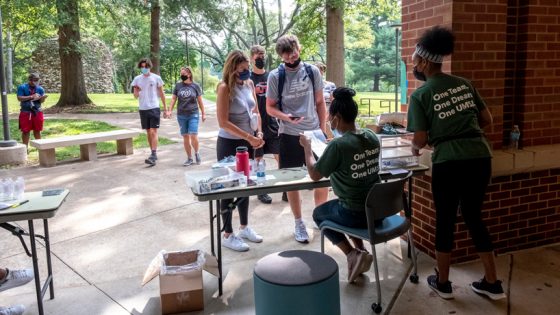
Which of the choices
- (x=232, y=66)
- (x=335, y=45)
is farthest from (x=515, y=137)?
(x=335, y=45)

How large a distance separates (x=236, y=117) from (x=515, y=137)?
2.29m

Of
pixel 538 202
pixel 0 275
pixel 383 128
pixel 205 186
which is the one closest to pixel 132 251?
pixel 0 275

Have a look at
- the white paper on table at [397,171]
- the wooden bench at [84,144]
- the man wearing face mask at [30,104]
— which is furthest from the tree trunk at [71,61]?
the white paper on table at [397,171]

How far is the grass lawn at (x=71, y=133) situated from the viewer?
9367 mm

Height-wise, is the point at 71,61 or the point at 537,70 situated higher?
the point at 71,61

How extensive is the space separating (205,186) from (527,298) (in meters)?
2.29

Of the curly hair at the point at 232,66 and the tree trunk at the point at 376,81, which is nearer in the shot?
the curly hair at the point at 232,66

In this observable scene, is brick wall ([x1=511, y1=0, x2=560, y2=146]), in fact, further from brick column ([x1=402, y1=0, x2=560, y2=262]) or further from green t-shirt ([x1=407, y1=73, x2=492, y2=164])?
green t-shirt ([x1=407, y1=73, x2=492, y2=164])

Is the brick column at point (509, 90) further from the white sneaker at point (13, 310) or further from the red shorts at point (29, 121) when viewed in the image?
the red shorts at point (29, 121)

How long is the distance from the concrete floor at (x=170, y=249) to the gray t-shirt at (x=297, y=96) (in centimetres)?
104

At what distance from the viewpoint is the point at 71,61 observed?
16875 mm

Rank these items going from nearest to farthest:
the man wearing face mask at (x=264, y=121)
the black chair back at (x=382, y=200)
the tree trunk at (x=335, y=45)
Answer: the black chair back at (x=382, y=200) → the man wearing face mask at (x=264, y=121) → the tree trunk at (x=335, y=45)

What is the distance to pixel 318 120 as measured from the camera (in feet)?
15.1

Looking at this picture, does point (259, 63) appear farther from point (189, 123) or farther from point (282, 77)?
point (189, 123)
